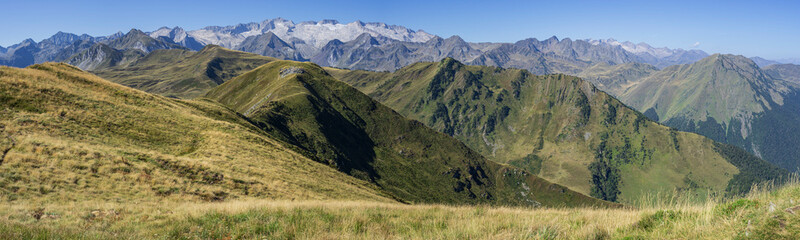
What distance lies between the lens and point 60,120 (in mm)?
31797

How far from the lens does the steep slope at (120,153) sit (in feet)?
68.4

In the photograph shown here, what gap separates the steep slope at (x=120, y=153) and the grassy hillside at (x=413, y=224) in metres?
7.13

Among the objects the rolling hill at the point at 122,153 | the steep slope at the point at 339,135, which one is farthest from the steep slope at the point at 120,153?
the steep slope at the point at 339,135

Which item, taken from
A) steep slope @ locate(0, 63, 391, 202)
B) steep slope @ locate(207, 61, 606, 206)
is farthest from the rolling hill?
steep slope @ locate(207, 61, 606, 206)

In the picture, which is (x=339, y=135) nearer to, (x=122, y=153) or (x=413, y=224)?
(x=122, y=153)

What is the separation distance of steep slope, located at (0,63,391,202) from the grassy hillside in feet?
→ 23.4

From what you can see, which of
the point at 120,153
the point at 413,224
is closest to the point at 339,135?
the point at 120,153

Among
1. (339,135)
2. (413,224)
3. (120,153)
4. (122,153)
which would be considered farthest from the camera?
(339,135)

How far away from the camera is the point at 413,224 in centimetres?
1151

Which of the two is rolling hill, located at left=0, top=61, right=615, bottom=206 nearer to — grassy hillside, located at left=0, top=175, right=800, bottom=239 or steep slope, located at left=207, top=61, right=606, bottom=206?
grassy hillside, located at left=0, top=175, right=800, bottom=239

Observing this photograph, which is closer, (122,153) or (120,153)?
(120,153)

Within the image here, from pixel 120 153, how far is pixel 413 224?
2938 cm

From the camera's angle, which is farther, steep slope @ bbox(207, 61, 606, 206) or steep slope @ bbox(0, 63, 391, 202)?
steep slope @ bbox(207, 61, 606, 206)

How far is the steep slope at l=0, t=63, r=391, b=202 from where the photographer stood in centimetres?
2086
